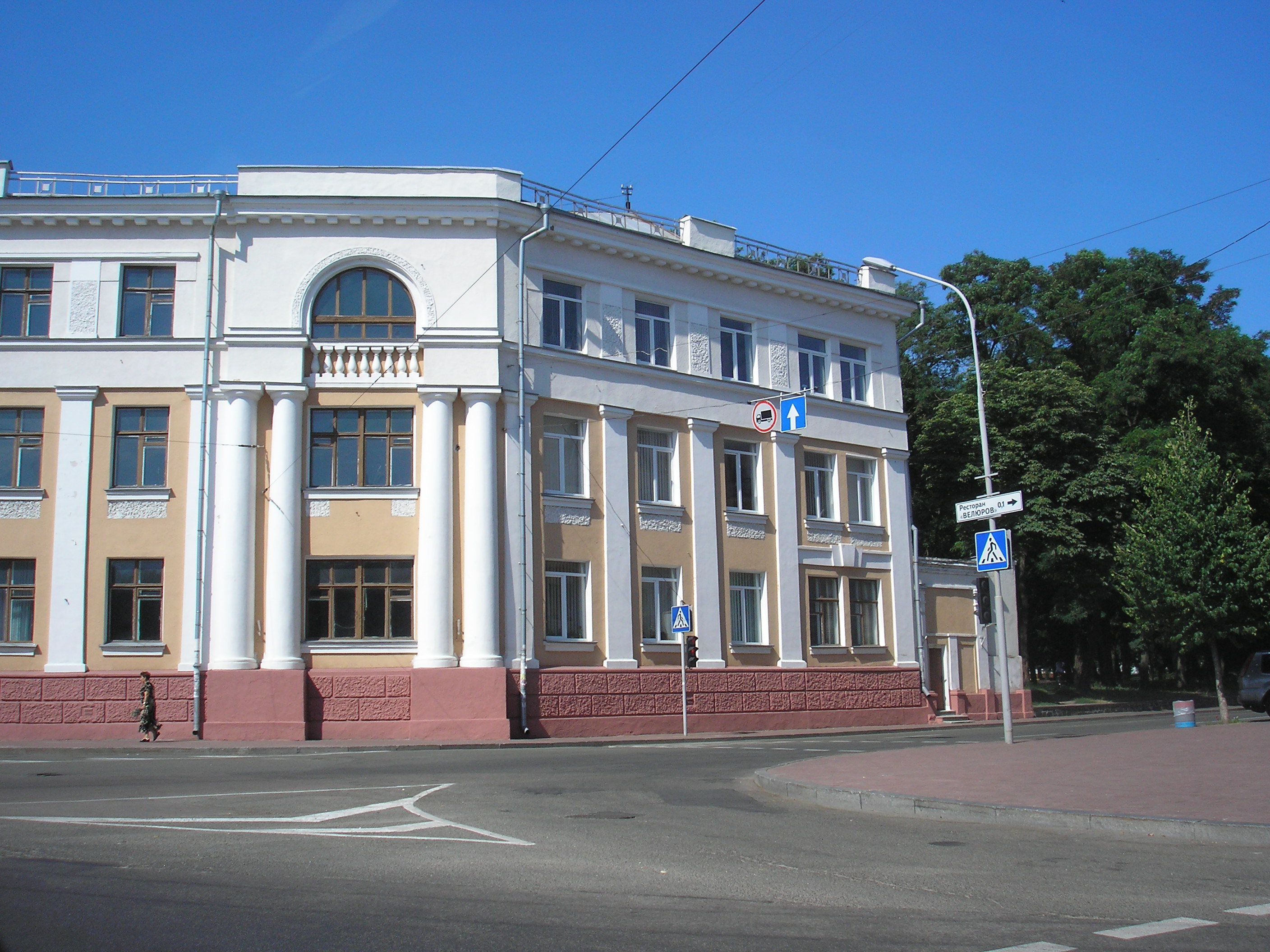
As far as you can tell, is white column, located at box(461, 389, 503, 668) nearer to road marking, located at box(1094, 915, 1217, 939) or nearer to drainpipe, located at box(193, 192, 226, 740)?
drainpipe, located at box(193, 192, 226, 740)

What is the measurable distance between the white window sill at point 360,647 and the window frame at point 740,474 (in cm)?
953

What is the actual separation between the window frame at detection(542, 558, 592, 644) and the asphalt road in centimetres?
1335

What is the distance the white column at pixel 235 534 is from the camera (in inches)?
966

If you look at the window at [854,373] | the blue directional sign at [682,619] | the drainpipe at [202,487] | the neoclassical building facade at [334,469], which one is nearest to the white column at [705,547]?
the neoclassical building facade at [334,469]

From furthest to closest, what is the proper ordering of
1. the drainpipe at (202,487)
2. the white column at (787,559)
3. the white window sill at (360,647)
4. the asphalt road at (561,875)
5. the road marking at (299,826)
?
1. the white column at (787,559)
2. the white window sill at (360,647)
3. the drainpipe at (202,487)
4. the road marking at (299,826)
5. the asphalt road at (561,875)

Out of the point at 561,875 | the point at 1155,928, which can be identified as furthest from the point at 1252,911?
the point at 561,875

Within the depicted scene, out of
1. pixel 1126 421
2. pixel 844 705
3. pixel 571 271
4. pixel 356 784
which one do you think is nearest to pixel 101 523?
pixel 571 271

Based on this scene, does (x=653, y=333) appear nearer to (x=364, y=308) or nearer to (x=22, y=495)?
(x=364, y=308)

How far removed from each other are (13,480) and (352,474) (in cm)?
744

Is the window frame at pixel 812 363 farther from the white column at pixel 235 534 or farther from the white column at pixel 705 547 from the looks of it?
the white column at pixel 235 534

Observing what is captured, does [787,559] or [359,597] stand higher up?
[787,559]

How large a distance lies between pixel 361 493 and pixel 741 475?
417 inches

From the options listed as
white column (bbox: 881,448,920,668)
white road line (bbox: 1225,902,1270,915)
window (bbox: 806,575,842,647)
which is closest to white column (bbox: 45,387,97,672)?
window (bbox: 806,575,842,647)

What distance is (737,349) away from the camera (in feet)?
104
